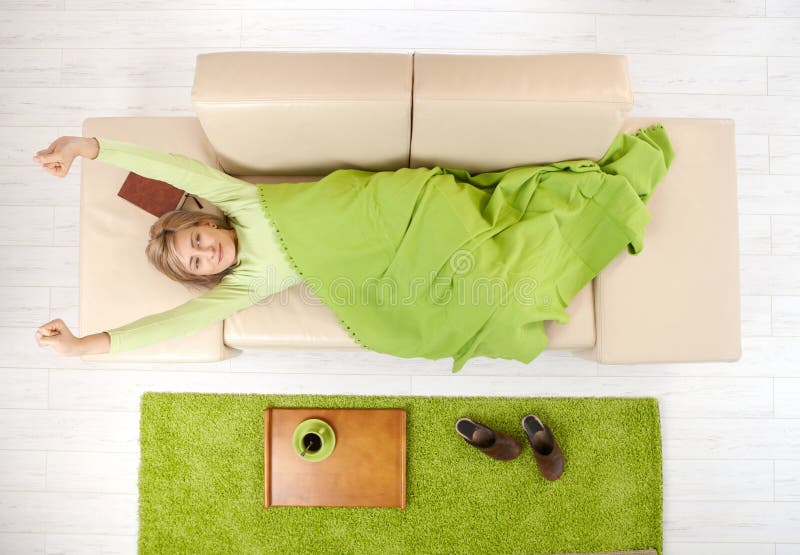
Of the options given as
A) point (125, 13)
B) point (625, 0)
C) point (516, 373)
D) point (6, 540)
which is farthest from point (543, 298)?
point (6, 540)

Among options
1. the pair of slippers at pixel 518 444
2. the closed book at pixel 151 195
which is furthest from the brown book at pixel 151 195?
the pair of slippers at pixel 518 444

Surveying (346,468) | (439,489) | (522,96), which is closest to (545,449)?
(439,489)

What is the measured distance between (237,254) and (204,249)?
6.2 inches

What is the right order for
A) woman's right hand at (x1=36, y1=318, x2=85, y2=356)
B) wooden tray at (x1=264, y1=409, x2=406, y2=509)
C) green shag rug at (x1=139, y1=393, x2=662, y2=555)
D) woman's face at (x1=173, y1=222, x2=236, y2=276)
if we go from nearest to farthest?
1. woman's right hand at (x1=36, y1=318, x2=85, y2=356)
2. woman's face at (x1=173, y1=222, x2=236, y2=276)
3. wooden tray at (x1=264, y1=409, x2=406, y2=509)
4. green shag rug at (x1=139, y1=393, x2=662, y2=555)

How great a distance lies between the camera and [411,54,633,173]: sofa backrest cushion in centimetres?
146

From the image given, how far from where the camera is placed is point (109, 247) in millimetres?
1770

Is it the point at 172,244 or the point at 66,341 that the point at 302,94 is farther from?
the point at 66,341

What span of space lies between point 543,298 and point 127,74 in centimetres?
193

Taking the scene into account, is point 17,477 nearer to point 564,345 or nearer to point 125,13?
point 125,13

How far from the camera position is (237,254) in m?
1.73

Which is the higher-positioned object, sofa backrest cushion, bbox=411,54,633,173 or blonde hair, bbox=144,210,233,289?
sofa backrest cushion, bbox=411,54,633,173

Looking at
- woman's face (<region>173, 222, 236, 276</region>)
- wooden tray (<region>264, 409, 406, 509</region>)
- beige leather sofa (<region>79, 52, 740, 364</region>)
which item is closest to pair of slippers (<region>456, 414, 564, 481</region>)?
wooden tray (<region>264, 409, 406, 509</region>)

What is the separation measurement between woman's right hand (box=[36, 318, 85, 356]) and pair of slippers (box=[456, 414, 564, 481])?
133cm

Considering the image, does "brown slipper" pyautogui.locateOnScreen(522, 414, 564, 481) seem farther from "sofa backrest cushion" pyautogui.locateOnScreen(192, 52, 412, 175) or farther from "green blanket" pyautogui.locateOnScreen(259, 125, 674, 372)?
"sofa backrest cushion" pyautogui.locateOnScreen(192, 52, 412, 175)
